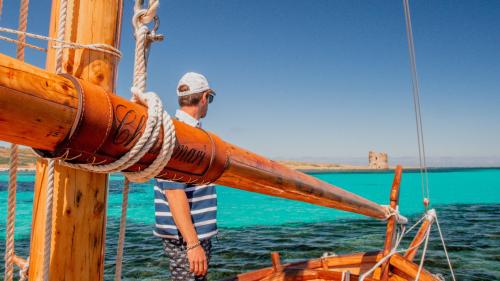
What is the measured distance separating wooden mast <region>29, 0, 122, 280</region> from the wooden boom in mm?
410

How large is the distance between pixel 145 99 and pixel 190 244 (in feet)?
5.46

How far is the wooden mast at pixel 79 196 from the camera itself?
1.44 meters

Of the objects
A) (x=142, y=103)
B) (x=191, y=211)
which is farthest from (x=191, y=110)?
(x=142, y=103)

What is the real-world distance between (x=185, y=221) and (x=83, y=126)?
177cm

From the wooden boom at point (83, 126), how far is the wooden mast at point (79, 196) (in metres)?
0.41

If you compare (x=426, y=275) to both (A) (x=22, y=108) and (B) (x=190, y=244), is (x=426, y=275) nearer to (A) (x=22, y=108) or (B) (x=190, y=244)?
(B) (x=190, y=244)

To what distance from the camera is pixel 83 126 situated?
3.33 feet

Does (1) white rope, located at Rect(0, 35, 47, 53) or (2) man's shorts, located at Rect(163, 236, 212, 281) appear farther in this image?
(2) man's shorts, located at Rect(163, 236, 212, 281)

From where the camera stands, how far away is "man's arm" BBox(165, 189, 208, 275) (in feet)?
8.66

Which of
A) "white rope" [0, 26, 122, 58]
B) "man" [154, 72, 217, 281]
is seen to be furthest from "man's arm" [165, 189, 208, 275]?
"white rope" [0, 26, 122, 58]

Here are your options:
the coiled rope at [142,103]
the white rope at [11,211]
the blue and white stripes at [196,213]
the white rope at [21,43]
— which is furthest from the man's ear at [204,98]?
the white rope at [11,211]

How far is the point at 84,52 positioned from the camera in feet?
4.88

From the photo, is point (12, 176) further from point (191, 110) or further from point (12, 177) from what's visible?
point (191, 110)

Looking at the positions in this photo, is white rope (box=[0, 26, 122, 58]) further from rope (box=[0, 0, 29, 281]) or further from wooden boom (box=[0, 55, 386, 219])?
wooden boom (box=[0, 55, 386, 219])
